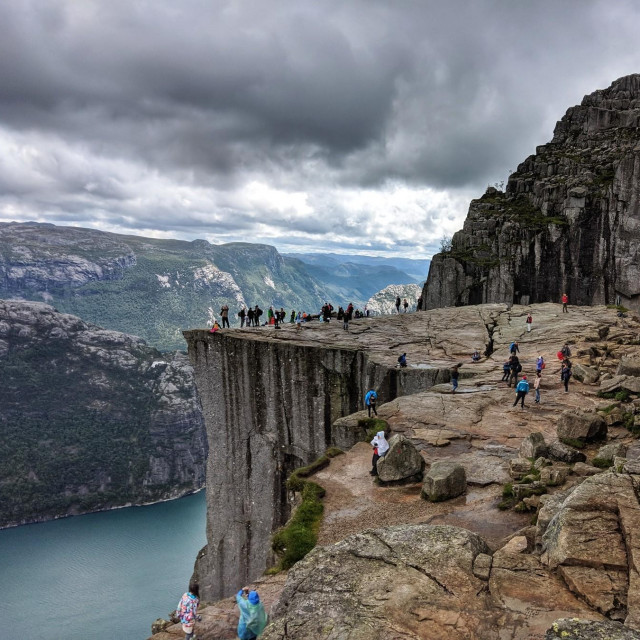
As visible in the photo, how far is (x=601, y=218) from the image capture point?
204 feet

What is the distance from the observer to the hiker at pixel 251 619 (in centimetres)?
933

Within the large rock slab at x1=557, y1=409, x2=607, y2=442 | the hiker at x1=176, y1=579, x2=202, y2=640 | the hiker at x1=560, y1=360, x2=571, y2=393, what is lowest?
the hiker at x1=176, y1=579, x2=202, y2=640

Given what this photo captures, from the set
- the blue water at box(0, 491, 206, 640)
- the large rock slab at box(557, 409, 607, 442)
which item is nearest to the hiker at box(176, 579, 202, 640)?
the large rock slab at box(557, 409, 607, 442)

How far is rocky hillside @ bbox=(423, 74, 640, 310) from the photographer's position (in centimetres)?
6097

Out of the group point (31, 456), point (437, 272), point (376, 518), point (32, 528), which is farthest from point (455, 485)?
point (31, 456)

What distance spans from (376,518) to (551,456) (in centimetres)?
605

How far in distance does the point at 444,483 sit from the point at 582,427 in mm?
5564

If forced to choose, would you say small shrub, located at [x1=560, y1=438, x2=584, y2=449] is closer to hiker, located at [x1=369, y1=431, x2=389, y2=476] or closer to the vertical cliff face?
hiker, located at [x1=369, y1=431, x2=389, y2=476]

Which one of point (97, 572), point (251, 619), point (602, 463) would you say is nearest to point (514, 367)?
point (602, 463)

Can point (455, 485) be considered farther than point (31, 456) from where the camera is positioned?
No

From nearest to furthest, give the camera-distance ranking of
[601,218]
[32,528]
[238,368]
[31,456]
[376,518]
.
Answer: [376,518]
[238,368]
[601,218]
[32,528]
[31,456]

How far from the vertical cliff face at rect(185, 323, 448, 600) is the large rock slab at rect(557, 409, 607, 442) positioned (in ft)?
32.7

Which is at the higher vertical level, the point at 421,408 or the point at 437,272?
the point at 437,272

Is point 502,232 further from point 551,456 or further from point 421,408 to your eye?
point 551,456
